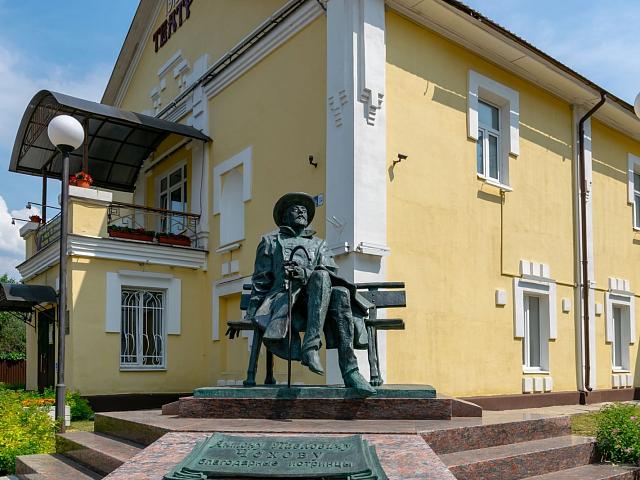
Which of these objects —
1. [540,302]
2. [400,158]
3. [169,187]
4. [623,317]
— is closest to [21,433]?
[400,158]

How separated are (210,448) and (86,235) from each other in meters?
9.81

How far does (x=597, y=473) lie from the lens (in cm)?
580

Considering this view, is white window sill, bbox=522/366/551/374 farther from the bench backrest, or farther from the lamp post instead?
the lamp post

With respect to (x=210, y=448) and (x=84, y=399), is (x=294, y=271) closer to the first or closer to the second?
(x=210, y=448)

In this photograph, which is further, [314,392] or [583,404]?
[583,404]

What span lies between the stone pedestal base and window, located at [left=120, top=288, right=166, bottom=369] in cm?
856

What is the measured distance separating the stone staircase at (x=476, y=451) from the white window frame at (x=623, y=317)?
1031cm

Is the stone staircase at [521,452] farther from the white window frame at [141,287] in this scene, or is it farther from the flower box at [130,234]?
the flower box at [130,234]

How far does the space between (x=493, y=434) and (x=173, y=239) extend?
1033 cm

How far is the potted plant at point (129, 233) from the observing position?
1433 centimetres

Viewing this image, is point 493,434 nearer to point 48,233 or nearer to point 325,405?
point 325,405

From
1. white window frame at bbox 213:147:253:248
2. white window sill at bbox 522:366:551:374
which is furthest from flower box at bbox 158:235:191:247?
white window sill at bbox 522:366:551:374

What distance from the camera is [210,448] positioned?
457 centimetres

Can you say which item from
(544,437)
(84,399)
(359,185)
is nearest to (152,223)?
(84,399)
